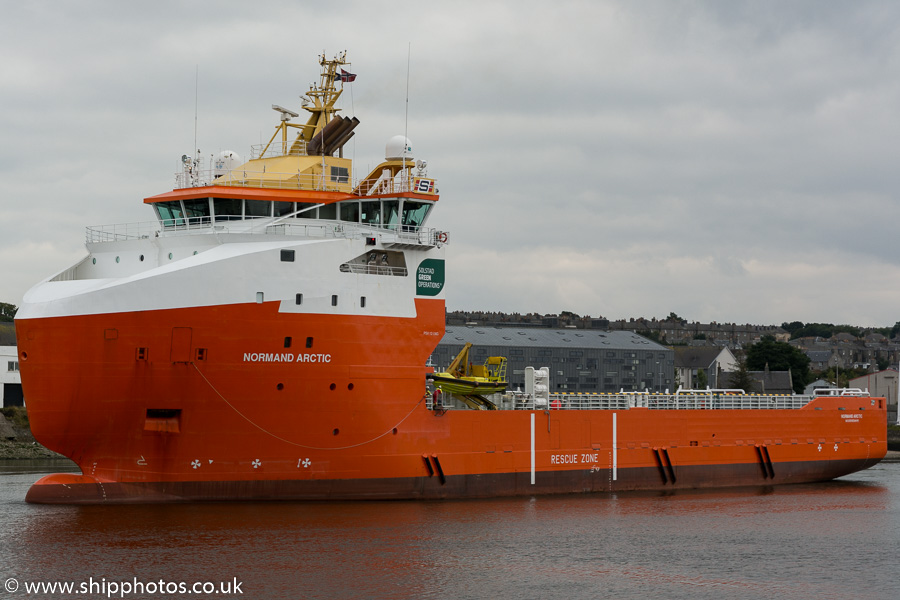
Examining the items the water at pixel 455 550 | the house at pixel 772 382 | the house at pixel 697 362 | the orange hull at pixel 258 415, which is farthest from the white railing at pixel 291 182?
the house at pixel 697 362

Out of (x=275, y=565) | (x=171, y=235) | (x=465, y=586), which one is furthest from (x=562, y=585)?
(x=171, y=235)

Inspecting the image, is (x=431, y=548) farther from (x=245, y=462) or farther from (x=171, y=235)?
(x=171, y=235)

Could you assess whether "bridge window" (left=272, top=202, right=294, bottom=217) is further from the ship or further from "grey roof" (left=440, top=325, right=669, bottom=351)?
"grey roof" (left=440, top=325, right=669, bottom=351)

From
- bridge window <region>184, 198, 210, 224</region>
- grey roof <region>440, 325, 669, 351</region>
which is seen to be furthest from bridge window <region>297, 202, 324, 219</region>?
grey roof <region>440, 325, 669, 351</region>

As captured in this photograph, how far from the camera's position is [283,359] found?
77.4 feet

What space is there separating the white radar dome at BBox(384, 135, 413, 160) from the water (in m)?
9.12

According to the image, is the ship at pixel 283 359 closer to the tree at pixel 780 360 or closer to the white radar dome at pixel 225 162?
the white radar dome at pixel 225 162

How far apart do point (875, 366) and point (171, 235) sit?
385 ft

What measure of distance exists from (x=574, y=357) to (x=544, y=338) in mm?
2137

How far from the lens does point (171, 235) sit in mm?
25000

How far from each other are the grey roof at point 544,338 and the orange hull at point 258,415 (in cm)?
2859

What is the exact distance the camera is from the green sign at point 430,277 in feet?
86.0

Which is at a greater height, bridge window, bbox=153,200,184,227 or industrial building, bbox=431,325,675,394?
bridge window, bbox=153,200,184,227

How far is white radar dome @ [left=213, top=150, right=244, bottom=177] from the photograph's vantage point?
27.4m
